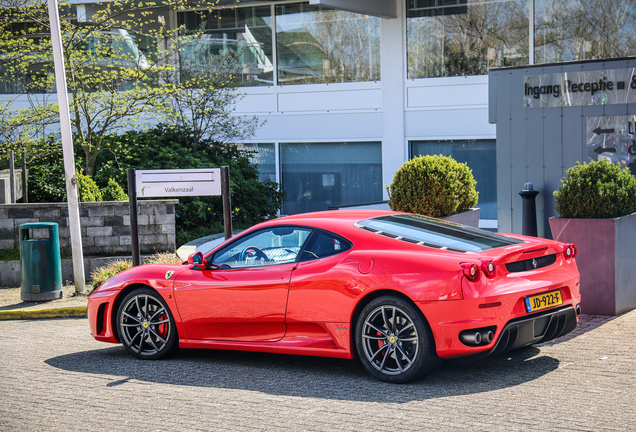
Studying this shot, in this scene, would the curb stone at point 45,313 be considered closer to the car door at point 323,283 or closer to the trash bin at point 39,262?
the trash bin at point 39,262

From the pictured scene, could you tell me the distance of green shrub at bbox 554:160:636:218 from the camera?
8492mm

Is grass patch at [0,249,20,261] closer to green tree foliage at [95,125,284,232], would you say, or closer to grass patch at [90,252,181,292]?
grass patch at [90,252,181,292]

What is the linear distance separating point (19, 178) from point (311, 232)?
10.9m

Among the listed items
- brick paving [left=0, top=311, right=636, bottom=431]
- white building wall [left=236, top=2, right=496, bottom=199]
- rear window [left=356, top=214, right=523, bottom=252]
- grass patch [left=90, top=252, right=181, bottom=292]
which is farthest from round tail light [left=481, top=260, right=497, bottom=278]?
white building wall [left=236, top=2, right=496, bottom=199]

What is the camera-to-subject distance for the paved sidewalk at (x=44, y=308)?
10.4m

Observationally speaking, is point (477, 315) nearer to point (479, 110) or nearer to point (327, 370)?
point (327, 370)

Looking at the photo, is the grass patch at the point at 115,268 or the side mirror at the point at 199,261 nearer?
the side mirror at the point at 199,261

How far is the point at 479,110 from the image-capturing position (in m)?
16.9

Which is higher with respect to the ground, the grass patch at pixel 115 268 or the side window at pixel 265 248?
the side window at pixel 265 248

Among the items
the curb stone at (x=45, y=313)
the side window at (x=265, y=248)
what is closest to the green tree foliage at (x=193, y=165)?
the curb stone at (x=45, y=313)

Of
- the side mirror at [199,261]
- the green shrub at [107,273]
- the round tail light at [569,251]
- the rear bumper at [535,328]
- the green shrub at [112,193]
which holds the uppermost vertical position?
the green shrub at [112,193]

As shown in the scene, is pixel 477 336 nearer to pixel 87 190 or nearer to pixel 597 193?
pixel 597 193

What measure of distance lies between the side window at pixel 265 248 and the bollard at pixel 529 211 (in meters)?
4.78

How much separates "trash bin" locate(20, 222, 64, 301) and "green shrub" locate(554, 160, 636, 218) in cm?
708
